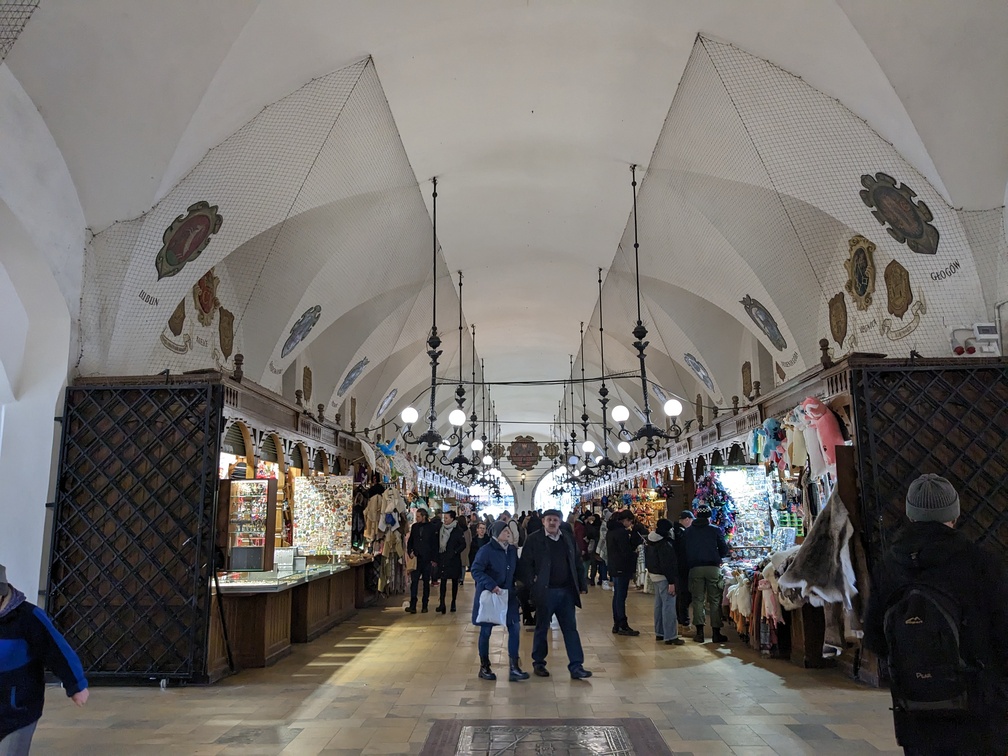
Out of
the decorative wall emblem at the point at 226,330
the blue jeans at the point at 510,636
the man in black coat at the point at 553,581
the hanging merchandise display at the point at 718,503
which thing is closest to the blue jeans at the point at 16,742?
the blue jeans at the point at 510,636

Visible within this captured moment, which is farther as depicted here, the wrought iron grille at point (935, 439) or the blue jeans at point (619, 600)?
the blue jeans at point (619, 600)

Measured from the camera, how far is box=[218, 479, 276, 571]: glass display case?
20.9ft

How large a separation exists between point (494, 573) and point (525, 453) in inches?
968

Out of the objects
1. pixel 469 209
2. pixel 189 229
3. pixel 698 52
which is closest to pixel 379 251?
pixel 469 209

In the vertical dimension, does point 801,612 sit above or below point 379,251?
below

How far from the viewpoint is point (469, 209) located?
10000 millimetres

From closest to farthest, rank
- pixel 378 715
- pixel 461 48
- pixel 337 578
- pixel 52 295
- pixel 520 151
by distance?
pixel 378 715, pixel 52 295, pixel 461 48, pixel 520 151, pixel 337 578

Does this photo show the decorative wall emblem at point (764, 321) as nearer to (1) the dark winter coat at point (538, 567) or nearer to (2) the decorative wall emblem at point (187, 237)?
(1) the dark winter coat at point (538, 567)

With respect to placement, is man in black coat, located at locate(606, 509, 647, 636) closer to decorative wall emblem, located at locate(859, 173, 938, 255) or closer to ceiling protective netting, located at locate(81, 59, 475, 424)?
decorative wall emblem, located at locate(859, 173, 938, 255)

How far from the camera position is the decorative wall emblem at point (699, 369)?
12.6m

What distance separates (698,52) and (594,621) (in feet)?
21.7

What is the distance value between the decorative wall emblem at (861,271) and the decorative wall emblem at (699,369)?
4.49 m

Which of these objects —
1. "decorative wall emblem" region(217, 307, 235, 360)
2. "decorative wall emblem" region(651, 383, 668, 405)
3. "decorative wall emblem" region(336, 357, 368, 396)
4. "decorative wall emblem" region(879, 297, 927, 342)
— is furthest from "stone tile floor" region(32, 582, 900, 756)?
"decorative wall emblem" region(651, 383, 668, 405)

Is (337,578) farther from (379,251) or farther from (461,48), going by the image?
(461,48)
